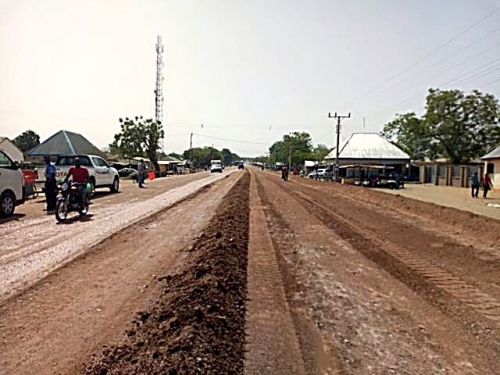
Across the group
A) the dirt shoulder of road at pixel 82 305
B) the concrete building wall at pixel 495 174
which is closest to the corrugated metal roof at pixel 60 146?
the concrete building wall at pixel 495 174

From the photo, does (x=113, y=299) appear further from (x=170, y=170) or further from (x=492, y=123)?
(x=170, y=170)

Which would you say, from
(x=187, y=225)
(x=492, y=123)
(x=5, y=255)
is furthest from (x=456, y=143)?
(x=5, y=255)

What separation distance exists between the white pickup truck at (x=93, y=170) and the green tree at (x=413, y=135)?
167ft

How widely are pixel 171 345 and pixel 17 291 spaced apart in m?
3.16

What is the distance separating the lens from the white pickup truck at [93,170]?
22.9m

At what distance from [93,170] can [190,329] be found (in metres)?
20.1

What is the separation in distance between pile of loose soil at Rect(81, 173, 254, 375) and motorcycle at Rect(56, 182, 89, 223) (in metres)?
7.00

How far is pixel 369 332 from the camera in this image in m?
5.20

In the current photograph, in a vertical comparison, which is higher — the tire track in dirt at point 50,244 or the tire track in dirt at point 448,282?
the tire track in dirt at point 50,244

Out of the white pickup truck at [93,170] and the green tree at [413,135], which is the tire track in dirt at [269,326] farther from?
the green tree at [413,135]

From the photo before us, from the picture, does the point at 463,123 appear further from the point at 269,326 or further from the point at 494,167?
the point at 269,326

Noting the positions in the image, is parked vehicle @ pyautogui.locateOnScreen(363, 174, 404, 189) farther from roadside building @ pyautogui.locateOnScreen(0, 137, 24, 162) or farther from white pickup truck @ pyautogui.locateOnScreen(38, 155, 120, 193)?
roadside building @ pyautogui.locateOnScreen(0, 137, 24, 162)

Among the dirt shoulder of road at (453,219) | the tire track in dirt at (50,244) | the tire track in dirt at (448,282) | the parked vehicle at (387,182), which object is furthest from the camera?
the parked vehicle at (387,182)

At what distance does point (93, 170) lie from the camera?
23281mm
